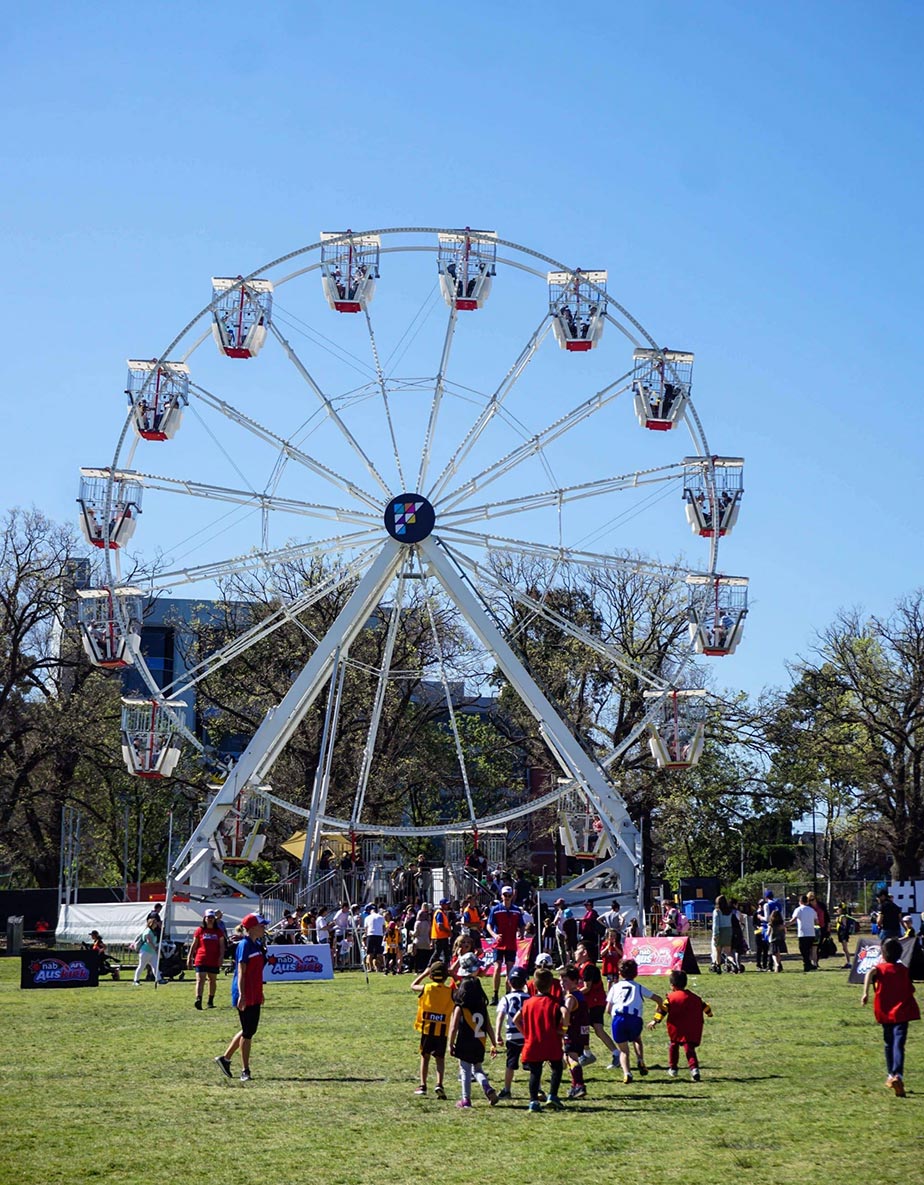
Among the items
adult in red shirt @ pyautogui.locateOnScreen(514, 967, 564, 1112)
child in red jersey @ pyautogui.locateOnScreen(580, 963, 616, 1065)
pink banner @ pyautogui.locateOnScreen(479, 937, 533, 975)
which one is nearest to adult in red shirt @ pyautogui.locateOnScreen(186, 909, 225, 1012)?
pink banner @ pyautogui.locateOnScreen(479, 937, 533, 975)

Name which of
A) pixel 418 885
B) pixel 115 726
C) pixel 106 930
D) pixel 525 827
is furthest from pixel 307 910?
pixel 525 827

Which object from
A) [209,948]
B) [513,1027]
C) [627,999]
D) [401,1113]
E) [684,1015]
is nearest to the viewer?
[401,1113]

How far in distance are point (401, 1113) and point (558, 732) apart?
2506cm

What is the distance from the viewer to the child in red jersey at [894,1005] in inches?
A: 606

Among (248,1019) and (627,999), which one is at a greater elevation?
(627,999)

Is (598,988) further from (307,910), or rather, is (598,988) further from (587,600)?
(587,600)

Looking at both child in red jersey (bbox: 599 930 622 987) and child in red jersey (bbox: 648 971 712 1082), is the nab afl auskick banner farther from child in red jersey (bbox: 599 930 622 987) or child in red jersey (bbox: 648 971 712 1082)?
child in red jersey (bbox: 648 971 712 1082)

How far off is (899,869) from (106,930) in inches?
1087

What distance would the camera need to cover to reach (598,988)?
1806cm

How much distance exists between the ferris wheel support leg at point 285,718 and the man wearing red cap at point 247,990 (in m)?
22.6

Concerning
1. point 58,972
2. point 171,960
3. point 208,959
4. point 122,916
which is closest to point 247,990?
point 208,959

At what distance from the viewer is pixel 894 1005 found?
15383 mm

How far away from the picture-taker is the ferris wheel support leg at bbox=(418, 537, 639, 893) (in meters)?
39.7

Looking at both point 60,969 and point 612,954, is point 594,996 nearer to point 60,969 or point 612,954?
point 612,954
